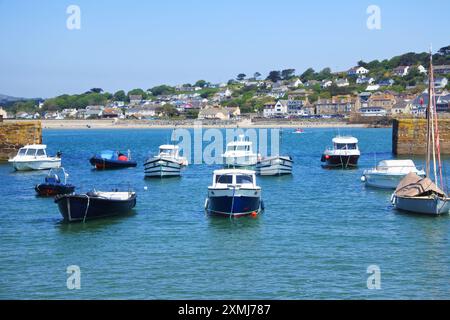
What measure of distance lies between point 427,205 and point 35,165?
109 feet

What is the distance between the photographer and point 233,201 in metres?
29.2

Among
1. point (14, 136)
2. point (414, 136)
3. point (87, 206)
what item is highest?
point (14, 136)

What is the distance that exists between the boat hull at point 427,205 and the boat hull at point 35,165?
3117 cm

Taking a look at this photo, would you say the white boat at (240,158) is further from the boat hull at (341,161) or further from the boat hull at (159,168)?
the boat hull at (159,168)

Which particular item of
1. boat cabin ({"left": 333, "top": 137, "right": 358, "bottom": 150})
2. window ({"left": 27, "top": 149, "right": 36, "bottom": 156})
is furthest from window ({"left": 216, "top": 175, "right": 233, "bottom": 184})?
window ({"left": 27, "top": 149, "right": 36, "bottom": 156})

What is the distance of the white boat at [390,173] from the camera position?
128 ft

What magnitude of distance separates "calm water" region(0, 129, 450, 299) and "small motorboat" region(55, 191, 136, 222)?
0.44 metres

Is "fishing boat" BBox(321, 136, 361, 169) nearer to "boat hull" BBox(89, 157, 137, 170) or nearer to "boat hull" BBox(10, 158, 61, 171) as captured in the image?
"boat hull" BBox(89, 157, 137, 170)

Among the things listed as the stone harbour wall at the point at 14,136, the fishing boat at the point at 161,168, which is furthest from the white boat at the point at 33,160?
the fishing boat at the point at 161,168

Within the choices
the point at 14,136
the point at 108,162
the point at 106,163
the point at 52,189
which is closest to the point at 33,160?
the point at 106,163

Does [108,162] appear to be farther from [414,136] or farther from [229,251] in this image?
[229,251]

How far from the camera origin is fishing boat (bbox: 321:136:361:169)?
5444cm
